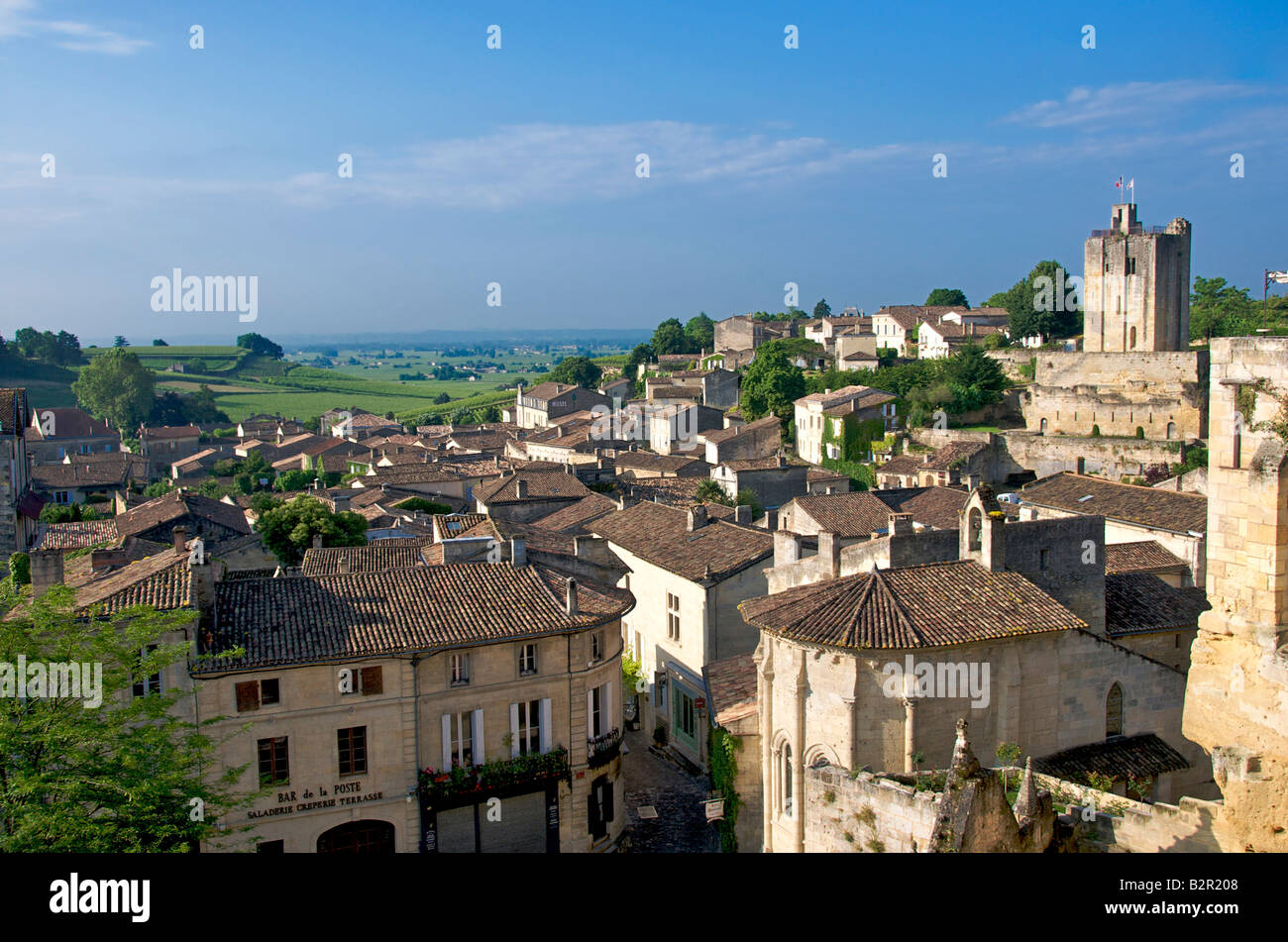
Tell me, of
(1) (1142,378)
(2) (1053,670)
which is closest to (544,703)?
(2) (1053,670)

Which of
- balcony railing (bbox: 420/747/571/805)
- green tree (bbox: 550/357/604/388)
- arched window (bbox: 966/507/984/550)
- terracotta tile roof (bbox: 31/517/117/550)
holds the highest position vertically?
green tree (bbox: 550/357/604/388)

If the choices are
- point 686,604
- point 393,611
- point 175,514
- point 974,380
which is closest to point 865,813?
point 393,611

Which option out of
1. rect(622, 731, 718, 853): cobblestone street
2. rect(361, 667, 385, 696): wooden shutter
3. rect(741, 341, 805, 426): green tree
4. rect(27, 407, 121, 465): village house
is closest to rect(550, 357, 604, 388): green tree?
rect(741, 341, 805, 426): green tree

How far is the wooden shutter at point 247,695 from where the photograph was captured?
23531 mm

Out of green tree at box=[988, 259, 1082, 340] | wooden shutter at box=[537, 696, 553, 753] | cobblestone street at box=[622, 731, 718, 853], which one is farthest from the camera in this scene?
green tree at box=[988, 259, 1082, 340]

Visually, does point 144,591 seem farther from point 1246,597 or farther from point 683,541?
point 1246,597

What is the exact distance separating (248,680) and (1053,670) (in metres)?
17.8

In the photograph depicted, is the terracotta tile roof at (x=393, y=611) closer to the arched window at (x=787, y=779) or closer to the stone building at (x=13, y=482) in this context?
the arched window at (x=787, y=779)

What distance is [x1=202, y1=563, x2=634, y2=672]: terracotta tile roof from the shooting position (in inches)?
960

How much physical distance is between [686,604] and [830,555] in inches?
364

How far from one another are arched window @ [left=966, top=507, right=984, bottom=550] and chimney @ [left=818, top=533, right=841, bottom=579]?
4.03 m

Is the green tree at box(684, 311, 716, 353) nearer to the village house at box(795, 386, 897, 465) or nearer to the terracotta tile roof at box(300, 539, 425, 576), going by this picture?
the village house at box(795, 386, 897, 465)

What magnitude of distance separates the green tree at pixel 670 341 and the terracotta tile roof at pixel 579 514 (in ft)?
317

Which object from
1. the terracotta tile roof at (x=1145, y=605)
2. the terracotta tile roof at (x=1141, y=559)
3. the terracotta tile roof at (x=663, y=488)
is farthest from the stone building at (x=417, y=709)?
the terracotta tile roof at (x=663, y=488)
